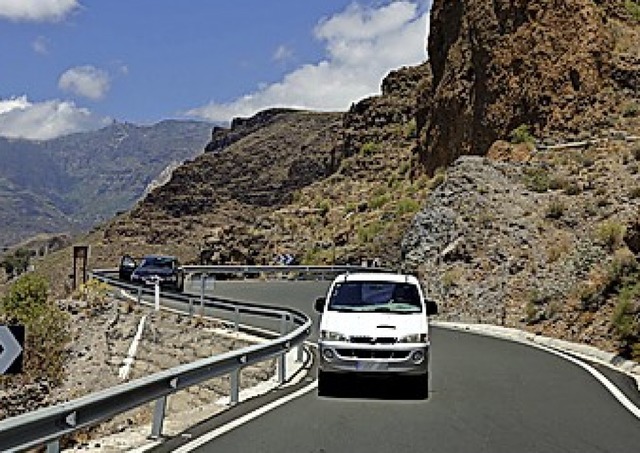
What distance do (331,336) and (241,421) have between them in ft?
9.06

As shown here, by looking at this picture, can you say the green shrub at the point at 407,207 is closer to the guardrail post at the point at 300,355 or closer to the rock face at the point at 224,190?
the guardrail post at the point at 300,355

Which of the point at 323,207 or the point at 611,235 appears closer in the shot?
the point at 611,235

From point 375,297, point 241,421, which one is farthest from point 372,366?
point 241,421

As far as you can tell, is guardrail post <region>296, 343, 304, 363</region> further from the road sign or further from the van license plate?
the road sign

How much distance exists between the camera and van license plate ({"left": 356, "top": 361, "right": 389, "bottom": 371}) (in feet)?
47.4

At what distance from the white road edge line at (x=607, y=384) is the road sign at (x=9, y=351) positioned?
771cm

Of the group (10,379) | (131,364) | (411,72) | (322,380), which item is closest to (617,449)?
(322,380)

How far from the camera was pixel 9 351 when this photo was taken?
31.3ft

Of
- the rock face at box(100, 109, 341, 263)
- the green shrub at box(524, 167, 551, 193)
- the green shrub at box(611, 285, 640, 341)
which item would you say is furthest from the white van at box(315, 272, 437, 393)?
the rock face at box(100, 109, 341, 263)

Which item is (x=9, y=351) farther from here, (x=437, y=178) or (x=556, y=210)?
(x=437, y=178)

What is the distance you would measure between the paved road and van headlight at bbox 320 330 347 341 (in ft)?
2.87

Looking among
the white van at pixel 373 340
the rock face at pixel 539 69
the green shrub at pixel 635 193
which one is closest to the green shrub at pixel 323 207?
the rock face at pixel 539 69

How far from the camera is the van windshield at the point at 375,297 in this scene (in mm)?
15672

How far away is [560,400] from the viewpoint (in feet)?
47.5
